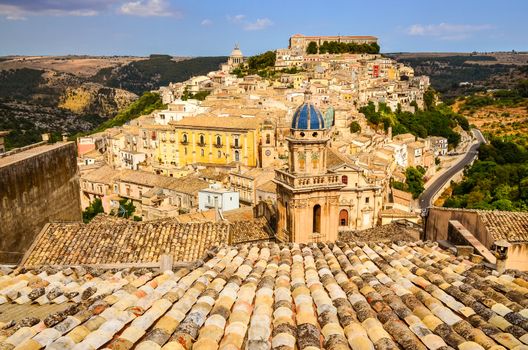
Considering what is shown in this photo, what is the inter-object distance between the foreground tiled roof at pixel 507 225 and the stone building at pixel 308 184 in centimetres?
654

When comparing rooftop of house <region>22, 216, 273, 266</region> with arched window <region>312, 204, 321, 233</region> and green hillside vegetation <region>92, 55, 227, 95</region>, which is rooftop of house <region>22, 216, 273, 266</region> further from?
green hillside vegetation <region>92, 55, 227, 95</region>

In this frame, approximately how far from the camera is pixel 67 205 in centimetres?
1294

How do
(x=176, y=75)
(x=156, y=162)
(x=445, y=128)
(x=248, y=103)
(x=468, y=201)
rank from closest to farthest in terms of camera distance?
(x=468, y=201)
(x=156, y=162)
(x=248, y=103)
(x=445, y=128)
(x=176, y=75)

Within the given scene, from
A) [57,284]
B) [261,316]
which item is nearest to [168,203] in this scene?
[57,284]

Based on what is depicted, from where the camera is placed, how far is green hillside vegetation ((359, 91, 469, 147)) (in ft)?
216

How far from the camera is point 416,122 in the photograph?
74.8m

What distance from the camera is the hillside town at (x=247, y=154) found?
3155 cm

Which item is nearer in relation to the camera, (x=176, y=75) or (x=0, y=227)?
(x=0, y=227)

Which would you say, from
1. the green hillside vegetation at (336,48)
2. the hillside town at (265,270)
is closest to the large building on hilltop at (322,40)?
the green hillside vegetation at (336,48)

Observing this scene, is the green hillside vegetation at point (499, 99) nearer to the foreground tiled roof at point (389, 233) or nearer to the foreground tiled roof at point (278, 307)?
the foreground tiled roof at point (389, 233)

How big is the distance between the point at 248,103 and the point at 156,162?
14.0 metres

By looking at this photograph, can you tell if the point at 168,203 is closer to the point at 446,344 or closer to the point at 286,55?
the point at 446,344

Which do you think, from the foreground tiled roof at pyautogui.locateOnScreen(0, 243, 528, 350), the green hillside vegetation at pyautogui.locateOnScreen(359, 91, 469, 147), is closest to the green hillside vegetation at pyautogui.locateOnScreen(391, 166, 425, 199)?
the green hillside vegetation at pyautogui.locateOnScreen(359, 91, 469, 147)

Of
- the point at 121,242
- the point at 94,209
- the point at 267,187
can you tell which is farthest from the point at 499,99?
the point at 121,242
